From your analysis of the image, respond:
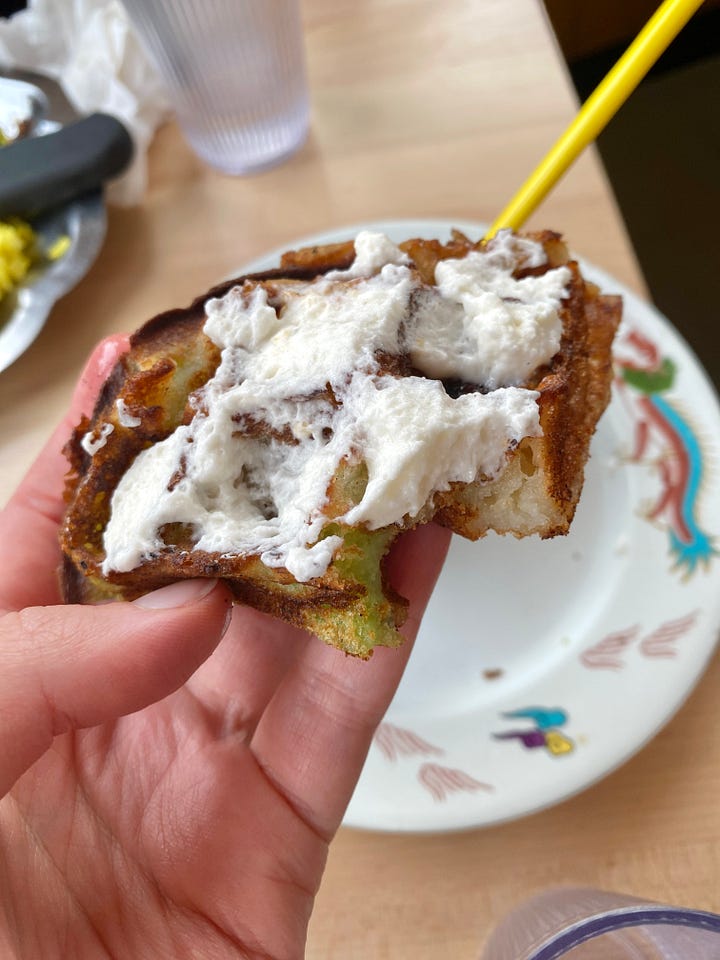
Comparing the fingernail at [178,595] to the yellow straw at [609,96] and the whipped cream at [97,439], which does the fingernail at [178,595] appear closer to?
the whipped cream at [97,439]

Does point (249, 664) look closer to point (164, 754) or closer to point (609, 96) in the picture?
point (164, 754)

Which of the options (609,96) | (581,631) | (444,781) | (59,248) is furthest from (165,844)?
(59,248)

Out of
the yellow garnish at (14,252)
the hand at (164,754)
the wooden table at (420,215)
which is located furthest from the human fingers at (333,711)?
the yellow garnish at (14,252)

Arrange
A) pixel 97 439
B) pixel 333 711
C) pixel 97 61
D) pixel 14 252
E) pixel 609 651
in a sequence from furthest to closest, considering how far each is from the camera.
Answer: pixel 97 61 → pixel 14 252 → pixel 609 651 → pixel 333 711 → pixel 97 439

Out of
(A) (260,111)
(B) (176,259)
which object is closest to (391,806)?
(B) (176,259)

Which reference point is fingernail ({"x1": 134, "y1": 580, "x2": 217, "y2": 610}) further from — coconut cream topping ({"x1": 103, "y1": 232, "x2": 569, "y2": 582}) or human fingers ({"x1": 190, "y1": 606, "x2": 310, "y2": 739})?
human fingers ({"x1": 190, "y1": 606, "x2": 310, "y2": 739})

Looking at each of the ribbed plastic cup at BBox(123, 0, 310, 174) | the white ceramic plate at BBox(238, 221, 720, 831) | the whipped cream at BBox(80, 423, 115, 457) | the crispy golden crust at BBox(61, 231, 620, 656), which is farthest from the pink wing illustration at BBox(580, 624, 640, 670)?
the ribbed plastic cup at BBox(123, 0, 310, 174)
